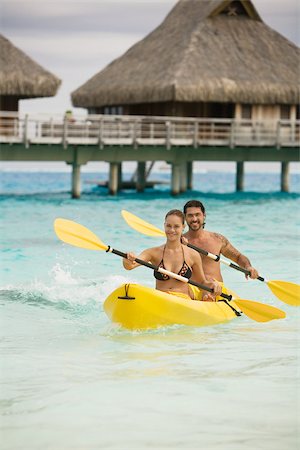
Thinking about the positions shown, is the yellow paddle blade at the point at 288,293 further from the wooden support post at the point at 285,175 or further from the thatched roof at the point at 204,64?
the wooden support post at the point at 285,175

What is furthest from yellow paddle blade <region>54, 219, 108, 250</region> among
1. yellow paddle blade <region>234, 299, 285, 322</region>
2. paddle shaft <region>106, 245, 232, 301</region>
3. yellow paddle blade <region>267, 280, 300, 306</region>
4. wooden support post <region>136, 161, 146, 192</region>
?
wooden support post <region>136, 161, 146, 192</region>

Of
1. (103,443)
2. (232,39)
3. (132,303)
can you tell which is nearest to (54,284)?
(132,303)

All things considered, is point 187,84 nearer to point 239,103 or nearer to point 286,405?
point 239,103

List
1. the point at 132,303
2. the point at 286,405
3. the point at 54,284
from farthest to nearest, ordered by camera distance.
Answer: the point at 54,284 → the point at 132,303 → the point at 286,405

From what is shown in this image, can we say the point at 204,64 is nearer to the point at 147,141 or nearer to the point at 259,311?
the point at 147,141

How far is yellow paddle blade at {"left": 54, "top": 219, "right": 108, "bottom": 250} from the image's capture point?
931 cm

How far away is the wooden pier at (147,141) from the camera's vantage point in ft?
90.5

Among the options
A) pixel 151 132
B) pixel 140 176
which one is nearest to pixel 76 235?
pixel 151 132

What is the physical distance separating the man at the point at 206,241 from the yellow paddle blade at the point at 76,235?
0.90 metres

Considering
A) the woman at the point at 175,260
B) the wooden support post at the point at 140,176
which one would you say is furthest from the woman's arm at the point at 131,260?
the wooden support post at the point at 140,176

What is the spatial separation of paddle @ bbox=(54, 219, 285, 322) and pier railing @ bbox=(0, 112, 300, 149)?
17287 millimetres

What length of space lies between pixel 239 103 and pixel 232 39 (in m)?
3.26

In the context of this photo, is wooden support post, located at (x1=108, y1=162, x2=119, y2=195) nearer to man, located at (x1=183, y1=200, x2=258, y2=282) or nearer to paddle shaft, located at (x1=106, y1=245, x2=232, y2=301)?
man, located at (x1=183, y1=200, x2=258, y2=282)

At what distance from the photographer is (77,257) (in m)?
17.1
